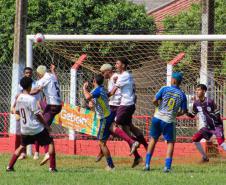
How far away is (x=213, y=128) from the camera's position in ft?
57.7

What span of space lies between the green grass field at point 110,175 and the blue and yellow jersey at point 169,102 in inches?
40.1

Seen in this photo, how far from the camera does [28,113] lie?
47.2ft

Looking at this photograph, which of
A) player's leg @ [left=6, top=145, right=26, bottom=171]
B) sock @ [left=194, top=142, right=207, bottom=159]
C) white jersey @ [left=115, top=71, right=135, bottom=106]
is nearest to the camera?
player's leg @ [left=6, top=145, right=26, bottom=171]

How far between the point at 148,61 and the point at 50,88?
3.43 m

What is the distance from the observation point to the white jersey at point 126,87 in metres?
15.8

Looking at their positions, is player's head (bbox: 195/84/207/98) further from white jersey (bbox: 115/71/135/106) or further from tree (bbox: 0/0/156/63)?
tree (bbox: 0/0/156/63)

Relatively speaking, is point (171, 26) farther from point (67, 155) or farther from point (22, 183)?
point (22, 183)

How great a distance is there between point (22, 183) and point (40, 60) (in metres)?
8.55

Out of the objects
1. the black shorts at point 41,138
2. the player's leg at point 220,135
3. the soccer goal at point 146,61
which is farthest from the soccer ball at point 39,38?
the player's leg at point 220,135

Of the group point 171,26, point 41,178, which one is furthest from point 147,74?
point 171,26

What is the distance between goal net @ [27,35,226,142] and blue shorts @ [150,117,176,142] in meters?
3.59

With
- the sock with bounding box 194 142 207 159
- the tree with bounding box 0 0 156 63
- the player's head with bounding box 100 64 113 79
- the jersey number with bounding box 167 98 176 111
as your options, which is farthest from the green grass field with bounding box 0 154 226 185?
the tree with bounding box 0 0 156 63

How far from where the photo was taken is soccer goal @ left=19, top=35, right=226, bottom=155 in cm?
1872

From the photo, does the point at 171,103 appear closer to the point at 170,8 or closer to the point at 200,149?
the point at 200,149
